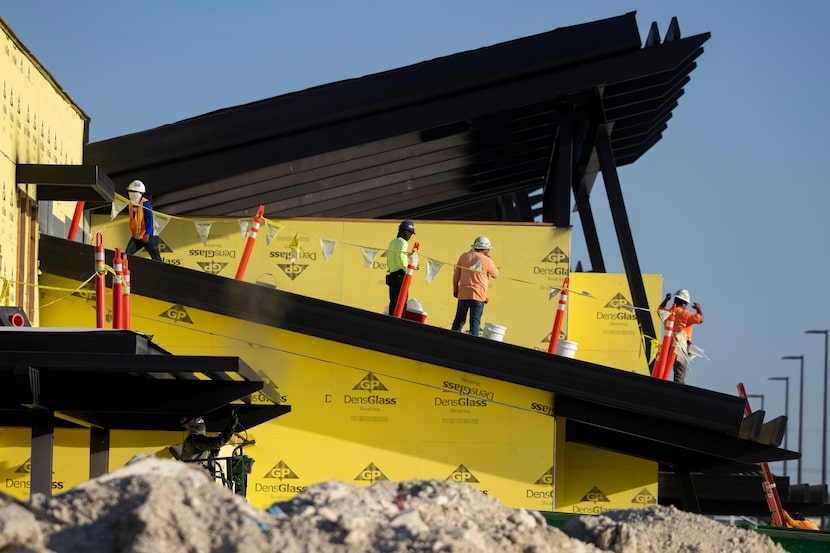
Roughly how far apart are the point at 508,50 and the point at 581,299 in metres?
4.26

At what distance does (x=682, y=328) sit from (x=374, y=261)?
4.88 m

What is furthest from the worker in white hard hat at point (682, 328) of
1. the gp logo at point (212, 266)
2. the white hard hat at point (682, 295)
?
the gp logo at point (212, 266)

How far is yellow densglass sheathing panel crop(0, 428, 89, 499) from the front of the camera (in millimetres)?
17219

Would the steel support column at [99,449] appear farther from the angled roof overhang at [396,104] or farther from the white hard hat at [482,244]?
the white hard hat at [482,244]

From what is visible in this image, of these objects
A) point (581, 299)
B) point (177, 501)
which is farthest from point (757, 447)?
point (177, 501)

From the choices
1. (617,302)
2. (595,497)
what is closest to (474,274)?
(595,497)

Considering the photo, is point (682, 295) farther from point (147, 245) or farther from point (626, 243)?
point (147, 245)

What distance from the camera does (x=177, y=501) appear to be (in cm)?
689

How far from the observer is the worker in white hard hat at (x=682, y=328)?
64.6ft

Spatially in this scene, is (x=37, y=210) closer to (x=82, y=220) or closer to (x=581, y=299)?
(x=82, y=220)

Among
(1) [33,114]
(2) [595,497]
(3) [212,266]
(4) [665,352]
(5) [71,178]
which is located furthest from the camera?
(3) [212,266]

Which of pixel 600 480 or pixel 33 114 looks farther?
pixel 600 480

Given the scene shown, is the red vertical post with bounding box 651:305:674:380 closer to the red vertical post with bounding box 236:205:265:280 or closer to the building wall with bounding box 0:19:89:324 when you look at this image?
the red vertical post with bounding box 236:205:265:280

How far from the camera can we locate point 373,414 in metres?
18.0
